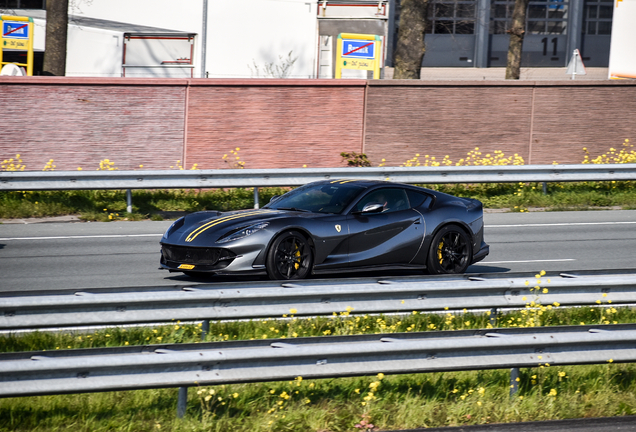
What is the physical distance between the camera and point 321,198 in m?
10.2

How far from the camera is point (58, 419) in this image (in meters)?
5.46

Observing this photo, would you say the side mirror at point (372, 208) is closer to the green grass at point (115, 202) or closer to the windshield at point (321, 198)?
the windshield at point (321, 198)

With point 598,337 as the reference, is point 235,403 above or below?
below

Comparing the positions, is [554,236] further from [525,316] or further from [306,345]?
[306,345]

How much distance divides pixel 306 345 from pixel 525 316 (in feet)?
11.0

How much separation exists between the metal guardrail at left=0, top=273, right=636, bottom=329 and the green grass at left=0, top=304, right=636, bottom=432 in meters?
0.33

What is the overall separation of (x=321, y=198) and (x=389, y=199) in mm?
844

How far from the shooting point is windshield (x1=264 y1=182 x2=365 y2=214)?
9930 mm

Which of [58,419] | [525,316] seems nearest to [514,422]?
[525,316]

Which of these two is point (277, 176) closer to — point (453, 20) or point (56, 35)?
point (56, 35)

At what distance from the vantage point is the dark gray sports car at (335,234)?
9094 mm

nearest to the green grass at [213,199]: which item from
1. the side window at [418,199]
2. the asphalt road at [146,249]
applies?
the asphalt road at [146,249]

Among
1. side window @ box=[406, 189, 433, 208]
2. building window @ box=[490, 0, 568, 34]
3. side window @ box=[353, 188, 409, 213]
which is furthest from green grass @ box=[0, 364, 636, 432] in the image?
building window @ box=[490, 0, 568, 34]

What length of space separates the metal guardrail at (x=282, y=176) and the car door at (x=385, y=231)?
5.35 metres
